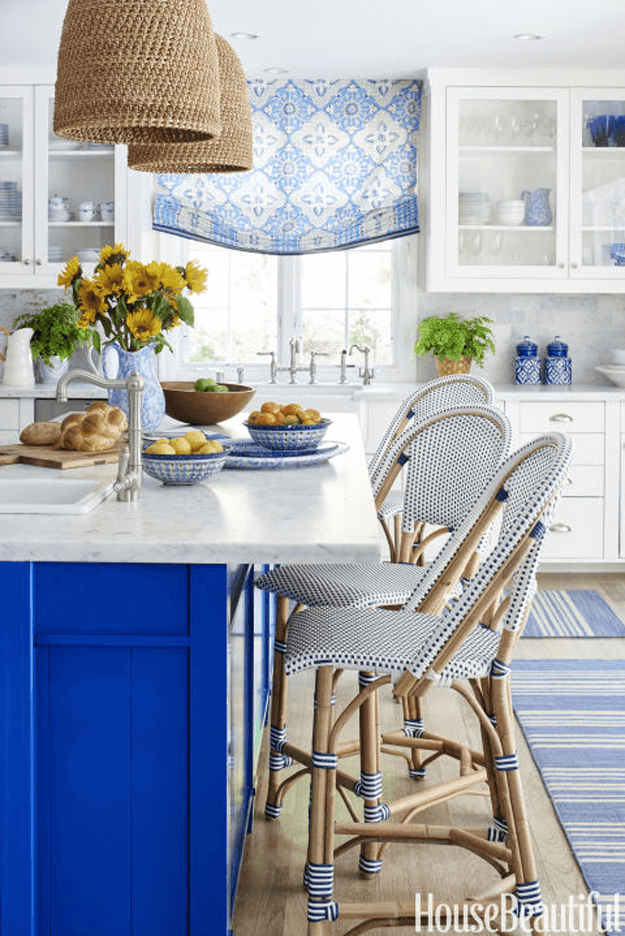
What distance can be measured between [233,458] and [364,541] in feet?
3.07

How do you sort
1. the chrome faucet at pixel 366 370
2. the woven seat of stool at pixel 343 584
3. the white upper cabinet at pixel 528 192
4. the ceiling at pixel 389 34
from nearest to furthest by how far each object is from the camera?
the woven seat of stool at pixel 343 584 < the ceiling at pixel 389 34 < the white upper cabinet at pixel 528 192 < the chrome faucet at pixel 366 370

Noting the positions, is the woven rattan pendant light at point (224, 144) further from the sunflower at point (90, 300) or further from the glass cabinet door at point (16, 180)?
the glass cabinet door at point (16, 180)

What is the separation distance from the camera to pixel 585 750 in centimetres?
323

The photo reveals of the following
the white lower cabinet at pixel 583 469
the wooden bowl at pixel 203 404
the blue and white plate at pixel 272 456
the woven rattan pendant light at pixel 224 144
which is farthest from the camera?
the white lower cabinet at pixel 583 469

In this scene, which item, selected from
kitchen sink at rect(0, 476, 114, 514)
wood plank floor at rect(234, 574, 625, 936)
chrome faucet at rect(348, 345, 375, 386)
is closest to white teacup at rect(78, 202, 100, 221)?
chrome faucet at rect(348, 345, 375, 386)

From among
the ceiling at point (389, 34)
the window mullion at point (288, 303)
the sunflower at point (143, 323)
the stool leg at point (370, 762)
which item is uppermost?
the ceiling at point (389, 34)

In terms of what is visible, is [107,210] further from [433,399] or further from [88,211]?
[433,399]

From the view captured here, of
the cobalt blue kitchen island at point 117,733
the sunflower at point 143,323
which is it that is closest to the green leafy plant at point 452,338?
the sunflower at point 143,323

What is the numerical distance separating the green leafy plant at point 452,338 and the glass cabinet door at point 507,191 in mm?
248

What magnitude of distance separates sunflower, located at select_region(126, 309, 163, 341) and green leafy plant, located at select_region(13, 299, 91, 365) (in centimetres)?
246

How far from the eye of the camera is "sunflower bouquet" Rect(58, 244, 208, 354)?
9.48 feet

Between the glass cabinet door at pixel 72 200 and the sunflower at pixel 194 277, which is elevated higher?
the glass cabinet door at pixel 72 200

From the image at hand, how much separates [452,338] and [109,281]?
283 cm

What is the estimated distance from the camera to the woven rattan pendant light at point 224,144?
9.16 feet
